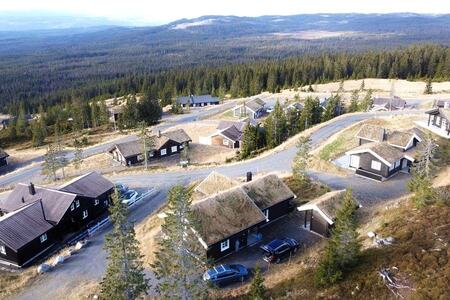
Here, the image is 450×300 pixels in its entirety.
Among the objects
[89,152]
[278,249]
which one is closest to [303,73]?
[89,152]

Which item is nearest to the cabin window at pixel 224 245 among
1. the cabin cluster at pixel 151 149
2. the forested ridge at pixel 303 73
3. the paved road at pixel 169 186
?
the paved road at pixel 169 186

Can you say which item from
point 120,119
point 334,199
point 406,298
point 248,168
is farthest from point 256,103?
point 406,298

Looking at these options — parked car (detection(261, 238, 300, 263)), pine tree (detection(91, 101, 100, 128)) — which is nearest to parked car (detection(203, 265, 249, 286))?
parked car (detection(261, 238, 300, 263))

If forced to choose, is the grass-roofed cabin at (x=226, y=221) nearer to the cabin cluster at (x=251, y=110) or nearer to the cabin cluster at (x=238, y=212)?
the cabin cluster at (x=238, y=212)

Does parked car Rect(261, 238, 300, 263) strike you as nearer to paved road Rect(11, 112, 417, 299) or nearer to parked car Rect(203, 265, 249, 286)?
parked car Rect(203, 265, 249, 286)

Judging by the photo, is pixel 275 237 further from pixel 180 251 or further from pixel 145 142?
pixel 145 142

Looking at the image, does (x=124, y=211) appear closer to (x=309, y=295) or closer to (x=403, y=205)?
(x=309, y=295)
